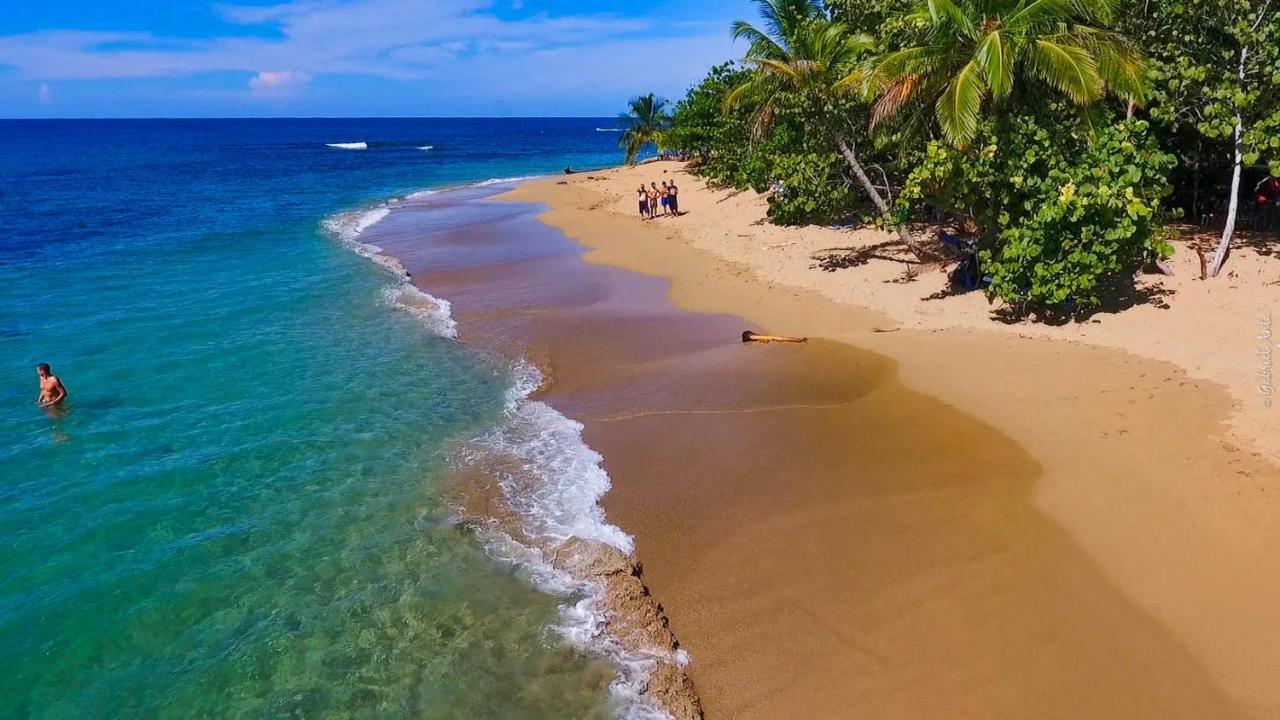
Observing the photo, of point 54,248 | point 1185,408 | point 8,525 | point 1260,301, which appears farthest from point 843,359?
point 54,248

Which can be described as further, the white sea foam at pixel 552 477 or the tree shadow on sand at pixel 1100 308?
the tree shadow on sand at pixel 1100 308

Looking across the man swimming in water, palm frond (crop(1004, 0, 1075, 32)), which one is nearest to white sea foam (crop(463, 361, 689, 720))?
the man swimming in water

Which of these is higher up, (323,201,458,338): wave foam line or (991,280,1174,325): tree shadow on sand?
(991,280,1174,325): tree shadow on sand

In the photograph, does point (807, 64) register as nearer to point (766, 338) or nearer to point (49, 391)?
point (766, 338)

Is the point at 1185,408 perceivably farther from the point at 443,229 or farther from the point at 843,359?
the point at 443,229

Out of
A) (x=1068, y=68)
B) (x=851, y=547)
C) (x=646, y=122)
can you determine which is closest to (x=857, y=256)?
(x=1068, y=68)

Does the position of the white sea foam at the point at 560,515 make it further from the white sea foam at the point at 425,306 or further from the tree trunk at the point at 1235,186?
the tree trunk at the point at 1235,186

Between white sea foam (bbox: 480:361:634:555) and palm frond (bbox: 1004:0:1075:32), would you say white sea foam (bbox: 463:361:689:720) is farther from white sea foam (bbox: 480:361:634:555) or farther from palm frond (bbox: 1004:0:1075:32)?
palm frond (bbox: 1004:0:1075:32)

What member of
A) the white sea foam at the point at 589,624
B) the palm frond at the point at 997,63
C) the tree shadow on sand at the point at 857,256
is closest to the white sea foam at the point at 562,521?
the white sea foam at the point at 589,624
